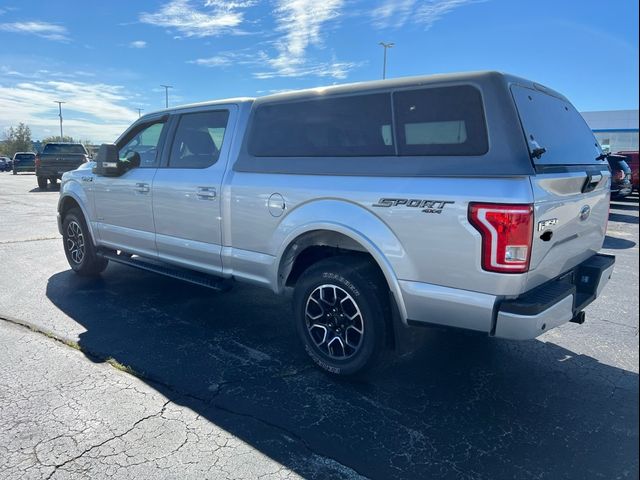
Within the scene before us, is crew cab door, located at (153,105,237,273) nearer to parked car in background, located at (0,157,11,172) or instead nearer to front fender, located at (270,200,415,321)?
front fender, located at (270,200,415,321)

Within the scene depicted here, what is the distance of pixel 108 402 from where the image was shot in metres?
3.14

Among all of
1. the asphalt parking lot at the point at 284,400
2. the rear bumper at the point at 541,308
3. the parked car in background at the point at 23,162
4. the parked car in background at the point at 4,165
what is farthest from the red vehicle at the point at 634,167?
the parked car in background at the point at 4,165

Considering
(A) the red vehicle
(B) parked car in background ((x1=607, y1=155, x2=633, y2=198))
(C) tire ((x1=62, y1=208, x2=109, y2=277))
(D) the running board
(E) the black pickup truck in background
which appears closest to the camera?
(D) the running board

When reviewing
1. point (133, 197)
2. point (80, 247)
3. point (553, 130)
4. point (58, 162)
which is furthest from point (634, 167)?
point (58, 162)

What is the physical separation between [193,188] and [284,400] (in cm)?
213

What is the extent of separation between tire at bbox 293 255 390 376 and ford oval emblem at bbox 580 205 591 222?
4.58ft

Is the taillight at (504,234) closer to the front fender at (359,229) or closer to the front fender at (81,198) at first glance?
the front fender at (359,229)

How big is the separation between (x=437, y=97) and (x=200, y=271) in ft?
8.99

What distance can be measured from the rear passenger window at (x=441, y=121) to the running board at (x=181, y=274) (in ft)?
6.96

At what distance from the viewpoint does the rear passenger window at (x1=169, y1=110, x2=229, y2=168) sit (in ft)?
14.4

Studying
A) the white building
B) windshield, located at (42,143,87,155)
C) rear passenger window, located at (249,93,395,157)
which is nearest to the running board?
rear passenger window, located at (249,93,395,157)

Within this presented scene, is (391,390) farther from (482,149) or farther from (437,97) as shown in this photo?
(437,97)

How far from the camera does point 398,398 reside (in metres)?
3.25

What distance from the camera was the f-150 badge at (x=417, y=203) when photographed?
279cm
